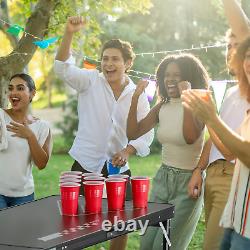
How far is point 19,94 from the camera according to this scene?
173 inches

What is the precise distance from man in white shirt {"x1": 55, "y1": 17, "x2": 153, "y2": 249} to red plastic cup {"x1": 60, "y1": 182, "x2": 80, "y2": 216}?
1193 millimetres

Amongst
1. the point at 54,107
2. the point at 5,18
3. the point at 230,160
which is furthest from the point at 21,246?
the point at 54,107

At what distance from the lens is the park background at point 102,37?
630 cm

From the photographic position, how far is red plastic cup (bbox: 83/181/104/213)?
10.7 ft

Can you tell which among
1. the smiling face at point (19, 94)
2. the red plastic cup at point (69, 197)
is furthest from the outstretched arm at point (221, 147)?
the smiling face at point (19, 94)

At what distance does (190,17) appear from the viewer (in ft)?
68.4

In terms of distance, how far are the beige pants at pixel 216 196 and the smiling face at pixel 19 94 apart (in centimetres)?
150

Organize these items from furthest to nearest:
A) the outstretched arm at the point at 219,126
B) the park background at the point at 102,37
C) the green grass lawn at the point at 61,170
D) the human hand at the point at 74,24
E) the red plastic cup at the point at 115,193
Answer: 1. the green grass lawn at the point at 61,170
2. the park background at the point at 102,37
3. the human hand at the point at 74,24
4. the red plastic cup at the point at 115,193
5. the outstretched arm at the point at 219,126

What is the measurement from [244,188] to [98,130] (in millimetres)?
1899

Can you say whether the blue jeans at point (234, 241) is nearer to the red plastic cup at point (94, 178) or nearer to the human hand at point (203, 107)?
the human hand at point (203, 107)

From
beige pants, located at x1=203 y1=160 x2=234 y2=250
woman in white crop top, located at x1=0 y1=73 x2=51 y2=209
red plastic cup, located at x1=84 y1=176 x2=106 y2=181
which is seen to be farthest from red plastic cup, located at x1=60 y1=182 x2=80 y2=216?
woman in white crop top, located at x1=0 y1=73 x2=51 y2=209

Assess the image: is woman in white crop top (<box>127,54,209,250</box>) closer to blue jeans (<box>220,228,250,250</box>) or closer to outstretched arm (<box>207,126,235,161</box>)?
outstretched arm (<box>207,126,235,161</box>)

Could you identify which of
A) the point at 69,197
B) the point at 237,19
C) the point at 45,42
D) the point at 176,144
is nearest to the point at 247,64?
the point at 237,19

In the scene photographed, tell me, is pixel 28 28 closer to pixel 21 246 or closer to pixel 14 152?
pixel 14 152
